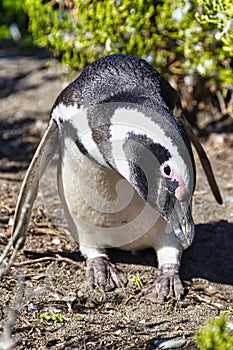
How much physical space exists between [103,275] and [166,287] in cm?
28

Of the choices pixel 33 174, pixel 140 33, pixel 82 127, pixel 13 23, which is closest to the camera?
pixel 82 127

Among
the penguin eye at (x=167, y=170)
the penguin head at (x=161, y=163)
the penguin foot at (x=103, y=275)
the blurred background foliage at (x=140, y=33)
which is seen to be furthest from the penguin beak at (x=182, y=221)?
the blurred background foliage at (x=140, y=33)

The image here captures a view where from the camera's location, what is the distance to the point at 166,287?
304 cm

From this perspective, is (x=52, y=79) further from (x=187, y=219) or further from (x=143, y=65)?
(x=187, y=219)

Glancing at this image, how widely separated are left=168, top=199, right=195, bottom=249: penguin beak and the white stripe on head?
359 mm

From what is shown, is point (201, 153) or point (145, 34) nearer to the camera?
point (201, 153)

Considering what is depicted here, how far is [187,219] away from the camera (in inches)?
101

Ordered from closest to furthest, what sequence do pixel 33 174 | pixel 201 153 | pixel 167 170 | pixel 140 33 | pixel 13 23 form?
pixel 167 170 < pixel 33 174 < pixel 201 153 < pixel 140 33 < pixel 13 23

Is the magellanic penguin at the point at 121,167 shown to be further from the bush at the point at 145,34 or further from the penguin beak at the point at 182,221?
the bush at the point at 145,34

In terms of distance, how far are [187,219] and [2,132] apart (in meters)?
2.90

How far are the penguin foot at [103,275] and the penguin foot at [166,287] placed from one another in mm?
143

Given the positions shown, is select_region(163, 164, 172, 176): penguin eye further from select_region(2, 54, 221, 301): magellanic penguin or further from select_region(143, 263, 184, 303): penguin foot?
select_region(143, 263, 184, 303): penguin foot

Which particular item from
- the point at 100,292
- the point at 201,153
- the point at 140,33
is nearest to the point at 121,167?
the point at 100,292

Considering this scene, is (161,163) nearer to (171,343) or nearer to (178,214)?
(178,214)
